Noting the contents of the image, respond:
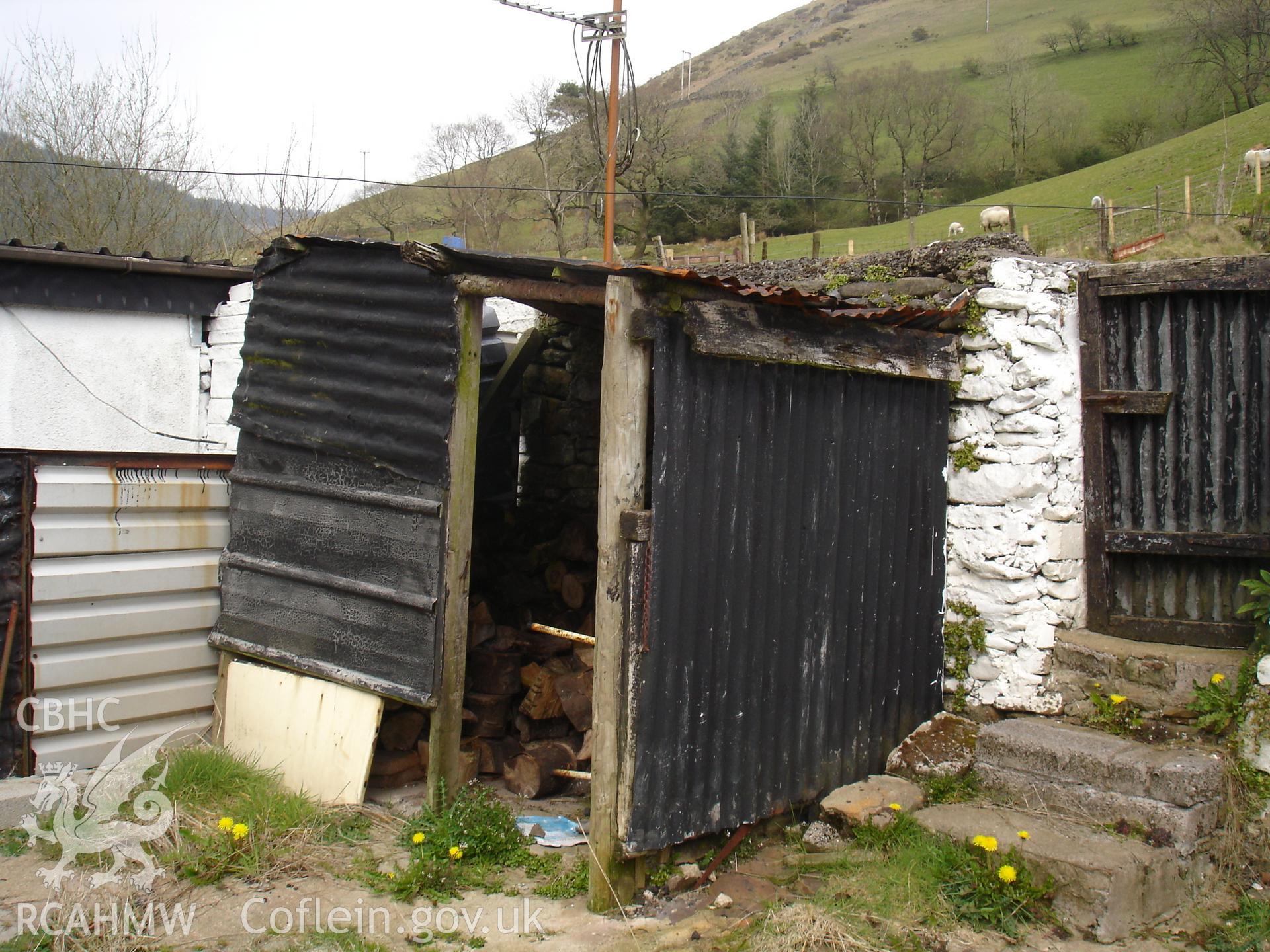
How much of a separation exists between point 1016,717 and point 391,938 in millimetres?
3330

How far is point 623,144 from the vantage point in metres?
12.1

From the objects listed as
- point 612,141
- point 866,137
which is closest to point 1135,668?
point 612,141

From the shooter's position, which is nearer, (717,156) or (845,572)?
(845,572)

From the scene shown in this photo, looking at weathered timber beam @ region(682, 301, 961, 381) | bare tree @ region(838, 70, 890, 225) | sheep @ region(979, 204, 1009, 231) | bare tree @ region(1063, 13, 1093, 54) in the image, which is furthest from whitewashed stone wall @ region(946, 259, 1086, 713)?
bare tree @ region(1063, 13, 1093, 54)

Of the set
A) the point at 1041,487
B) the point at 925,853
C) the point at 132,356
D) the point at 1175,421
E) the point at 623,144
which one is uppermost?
the point at 623,144

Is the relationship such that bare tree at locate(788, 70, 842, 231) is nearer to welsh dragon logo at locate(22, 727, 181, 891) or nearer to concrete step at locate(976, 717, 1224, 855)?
concrete step at locate(976, 717, 1224, 855)

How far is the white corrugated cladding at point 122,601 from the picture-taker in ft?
16.8

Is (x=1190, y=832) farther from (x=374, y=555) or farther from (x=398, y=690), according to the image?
(x=374, y=555)

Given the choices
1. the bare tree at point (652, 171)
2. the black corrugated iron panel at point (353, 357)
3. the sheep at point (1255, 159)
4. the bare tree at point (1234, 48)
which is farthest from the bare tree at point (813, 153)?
the black corrugated iron panel at point (353, 357)

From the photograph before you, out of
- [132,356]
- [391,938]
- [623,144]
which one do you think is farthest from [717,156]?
[391,938]

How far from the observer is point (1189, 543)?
478 centimetres

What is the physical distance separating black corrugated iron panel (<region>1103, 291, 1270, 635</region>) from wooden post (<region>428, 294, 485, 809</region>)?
3.47m

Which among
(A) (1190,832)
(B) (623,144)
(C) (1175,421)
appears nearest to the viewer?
(A) (1190,832)

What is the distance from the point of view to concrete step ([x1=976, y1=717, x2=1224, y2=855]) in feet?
13.0
